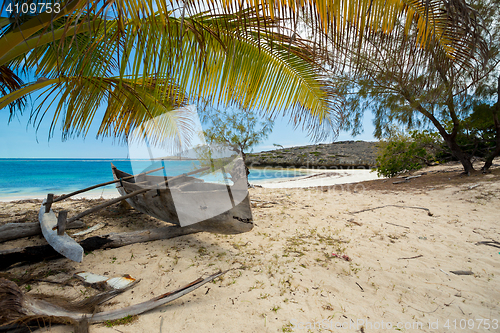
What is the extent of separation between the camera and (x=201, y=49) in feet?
6.07

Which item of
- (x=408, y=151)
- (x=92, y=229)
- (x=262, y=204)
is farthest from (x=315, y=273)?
(x=408, y=151)

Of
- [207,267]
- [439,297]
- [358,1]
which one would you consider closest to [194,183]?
[207,267]

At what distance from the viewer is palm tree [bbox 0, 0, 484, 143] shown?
4.52 ft

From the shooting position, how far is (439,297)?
78.8 inches

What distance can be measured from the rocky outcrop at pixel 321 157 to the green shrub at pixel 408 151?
9.16m

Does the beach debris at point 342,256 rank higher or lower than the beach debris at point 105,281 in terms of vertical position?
lower

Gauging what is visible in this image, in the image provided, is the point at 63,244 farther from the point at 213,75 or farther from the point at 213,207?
the point at 213,75

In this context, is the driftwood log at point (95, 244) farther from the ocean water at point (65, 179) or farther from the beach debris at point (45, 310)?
the ocean water at point (65, 179)

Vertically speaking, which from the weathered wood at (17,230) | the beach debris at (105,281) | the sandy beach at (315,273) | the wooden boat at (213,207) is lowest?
the sandy beach at (315,273)

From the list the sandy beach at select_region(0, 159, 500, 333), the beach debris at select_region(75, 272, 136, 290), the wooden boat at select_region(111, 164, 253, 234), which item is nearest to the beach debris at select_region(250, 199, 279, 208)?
the sandy beach at select_region(0, 159, 500, 333)

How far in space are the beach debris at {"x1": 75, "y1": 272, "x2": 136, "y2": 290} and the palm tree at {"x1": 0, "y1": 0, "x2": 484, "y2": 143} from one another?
182 centimetres

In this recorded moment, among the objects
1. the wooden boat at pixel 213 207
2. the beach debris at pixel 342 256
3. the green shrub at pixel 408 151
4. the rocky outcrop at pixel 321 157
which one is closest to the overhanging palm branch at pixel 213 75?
the wooden boat at pixel 213 207

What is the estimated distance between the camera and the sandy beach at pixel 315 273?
1.72 metres

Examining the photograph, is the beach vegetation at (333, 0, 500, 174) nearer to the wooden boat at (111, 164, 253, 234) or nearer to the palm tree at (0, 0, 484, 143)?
the palm tree at (0, 0, 484, 143)
